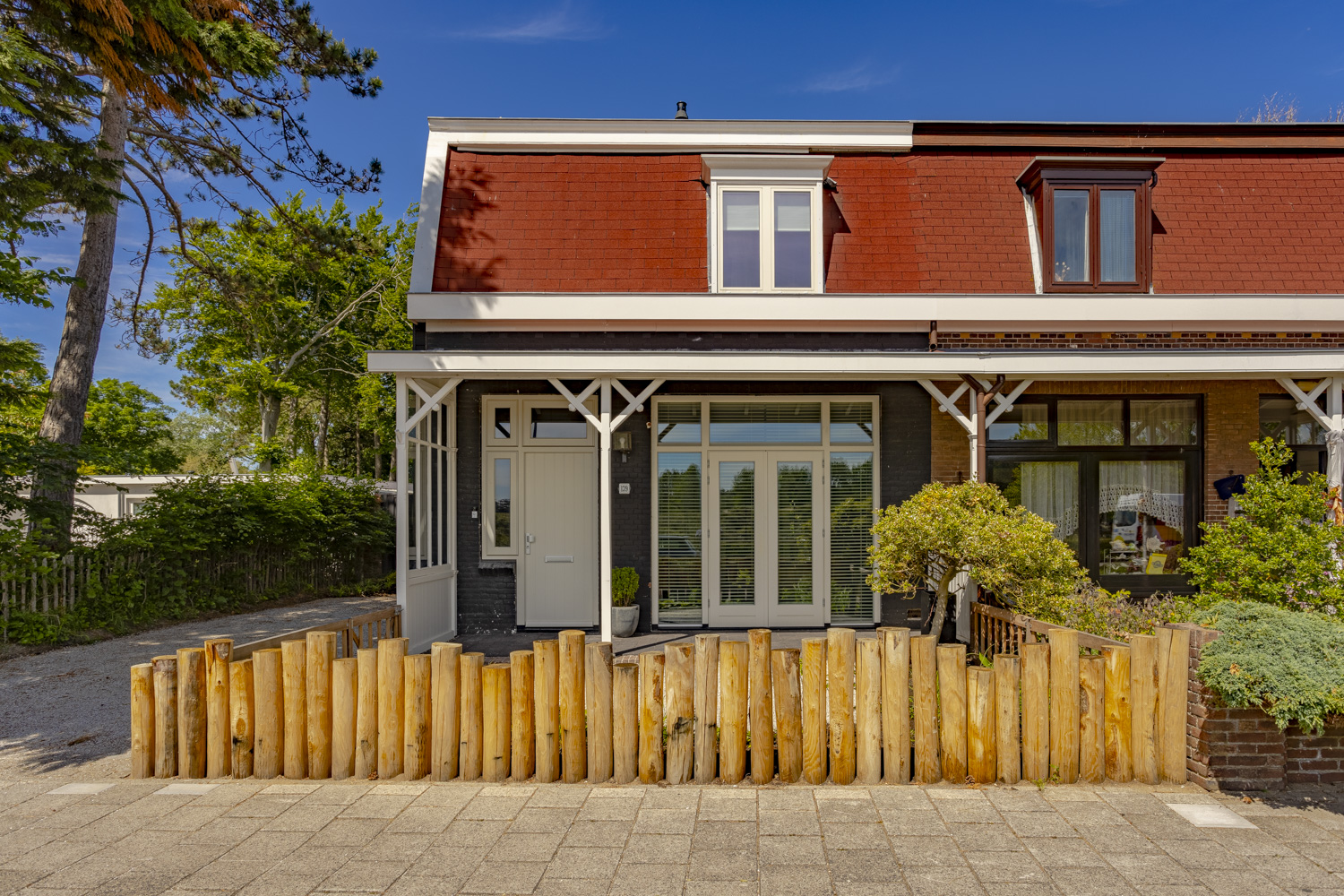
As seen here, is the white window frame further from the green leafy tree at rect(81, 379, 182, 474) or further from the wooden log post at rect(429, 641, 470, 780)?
the green leafy tree at rect(81, 379, 182, 474)

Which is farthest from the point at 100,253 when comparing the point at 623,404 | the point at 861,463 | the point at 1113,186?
the point at 1113,186

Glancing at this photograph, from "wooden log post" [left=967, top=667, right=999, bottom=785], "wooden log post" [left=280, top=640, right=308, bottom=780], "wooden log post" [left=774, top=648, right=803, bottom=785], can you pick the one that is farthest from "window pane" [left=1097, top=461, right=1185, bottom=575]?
"wooden log post" [left=280, top=640, right=308, bottom=780]

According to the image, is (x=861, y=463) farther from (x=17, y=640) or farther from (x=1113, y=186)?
(x=17, y=640)

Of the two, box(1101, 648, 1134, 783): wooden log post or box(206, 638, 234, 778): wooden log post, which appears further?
box(206, 638, 234, 778): wooden log post

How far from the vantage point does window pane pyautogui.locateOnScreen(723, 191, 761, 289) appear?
917 cm

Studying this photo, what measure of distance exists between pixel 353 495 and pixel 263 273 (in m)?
16.4

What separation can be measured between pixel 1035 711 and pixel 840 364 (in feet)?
13.4

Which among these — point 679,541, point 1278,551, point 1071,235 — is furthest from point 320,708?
point 1071,235

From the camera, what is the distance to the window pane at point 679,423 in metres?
9.27

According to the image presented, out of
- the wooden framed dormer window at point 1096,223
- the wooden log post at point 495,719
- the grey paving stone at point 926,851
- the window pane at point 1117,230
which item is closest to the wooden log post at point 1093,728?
the grey paving stone at point 926,851

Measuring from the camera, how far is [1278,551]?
6.32 m

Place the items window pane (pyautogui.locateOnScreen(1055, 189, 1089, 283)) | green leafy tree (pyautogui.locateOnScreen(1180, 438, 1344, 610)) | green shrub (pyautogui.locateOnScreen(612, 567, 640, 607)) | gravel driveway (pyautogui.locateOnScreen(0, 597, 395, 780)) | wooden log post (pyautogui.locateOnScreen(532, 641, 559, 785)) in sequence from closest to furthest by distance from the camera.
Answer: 1. wooden log post (pyautogui.locateOnScreen(532, 641, 559, 785))
2. gravel driveway (pyautogui.locateOnScreen(0, 597, 395, 780))
3. green leafy tree (pyautogui.locateOnScreen(1180, 438, 1344, 610))
4. green shrub (pyautogui.locateOnScreen(612, 567, 640, 607))
5. window pane (pyautogui.locateOnScreen(1055, 189, 1089, 283))

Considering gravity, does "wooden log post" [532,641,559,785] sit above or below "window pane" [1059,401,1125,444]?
below

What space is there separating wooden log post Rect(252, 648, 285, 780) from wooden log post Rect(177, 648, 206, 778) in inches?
13.1
